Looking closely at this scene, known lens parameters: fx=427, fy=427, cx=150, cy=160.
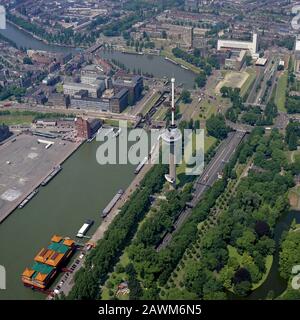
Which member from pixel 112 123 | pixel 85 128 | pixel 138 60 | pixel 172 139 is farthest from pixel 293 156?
pixel 138 60

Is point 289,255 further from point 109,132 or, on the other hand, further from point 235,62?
point 235,62

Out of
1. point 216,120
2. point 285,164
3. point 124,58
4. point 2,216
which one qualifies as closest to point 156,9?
point 124,58

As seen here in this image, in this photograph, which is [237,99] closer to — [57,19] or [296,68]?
[296,68]

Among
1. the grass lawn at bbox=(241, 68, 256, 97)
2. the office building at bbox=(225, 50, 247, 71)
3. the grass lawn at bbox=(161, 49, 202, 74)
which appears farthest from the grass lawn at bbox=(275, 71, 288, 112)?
the grass lawn at bbox=(161, 49, 202, 74)

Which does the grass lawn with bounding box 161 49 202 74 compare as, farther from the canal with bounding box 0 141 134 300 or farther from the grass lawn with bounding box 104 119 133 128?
the canal with bounding box 0 141 134 300

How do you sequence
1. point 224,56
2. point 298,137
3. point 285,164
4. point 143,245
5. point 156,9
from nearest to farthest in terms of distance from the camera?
point 143,245 < point 285,164 < point 298,137 < point 224,56 < point 156,9

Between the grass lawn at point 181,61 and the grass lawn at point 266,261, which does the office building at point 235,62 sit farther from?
the grass lawn at point 266,261
